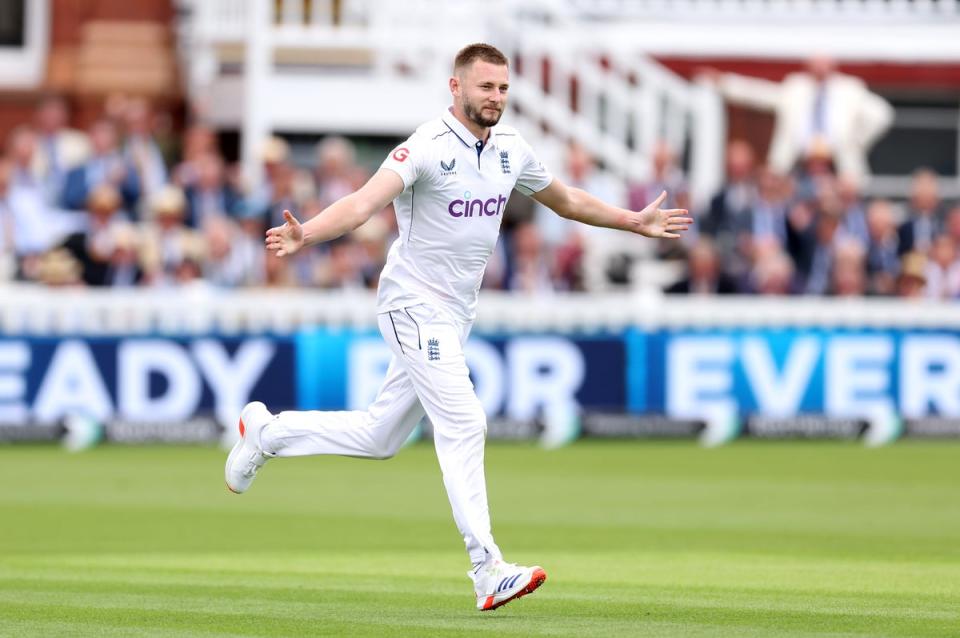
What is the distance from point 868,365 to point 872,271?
1677 mm

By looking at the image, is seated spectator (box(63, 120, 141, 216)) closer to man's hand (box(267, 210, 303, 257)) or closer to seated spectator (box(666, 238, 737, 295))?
seated spectator (box(666, 238, 737, 295))

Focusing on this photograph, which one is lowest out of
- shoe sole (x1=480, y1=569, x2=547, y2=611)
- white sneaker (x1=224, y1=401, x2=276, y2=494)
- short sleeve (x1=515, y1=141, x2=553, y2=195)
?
shoe sole (x1=480, y1=569, x2=547, y2=611)

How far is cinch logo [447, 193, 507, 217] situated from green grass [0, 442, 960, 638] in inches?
68.3

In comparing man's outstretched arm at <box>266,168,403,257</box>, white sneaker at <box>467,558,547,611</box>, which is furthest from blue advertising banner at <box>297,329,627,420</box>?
man's outstretched arm at <box>266,168,403,257</box>

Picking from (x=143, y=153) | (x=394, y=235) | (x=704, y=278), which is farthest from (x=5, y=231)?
(x=704, y=278)

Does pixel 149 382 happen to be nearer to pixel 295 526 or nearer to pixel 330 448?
pixel 295 526

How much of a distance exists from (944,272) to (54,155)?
9.13m

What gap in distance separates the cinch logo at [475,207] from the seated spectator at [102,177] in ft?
38.1

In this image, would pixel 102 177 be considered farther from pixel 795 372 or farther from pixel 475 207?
pixel 475 207

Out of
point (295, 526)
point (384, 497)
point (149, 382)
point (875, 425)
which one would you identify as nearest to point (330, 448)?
point (295, 526)

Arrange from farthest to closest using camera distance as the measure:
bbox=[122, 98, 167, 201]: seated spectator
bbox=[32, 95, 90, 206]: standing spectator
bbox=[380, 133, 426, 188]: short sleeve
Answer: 1. bbox=[122, 98, 167, 201]: seated spectator
2. bbox=[32, 95, 90, 206]: standing spectator
3. bbox=[380, 133, 426, 188]: short sleeve

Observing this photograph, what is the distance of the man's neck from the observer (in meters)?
9.07

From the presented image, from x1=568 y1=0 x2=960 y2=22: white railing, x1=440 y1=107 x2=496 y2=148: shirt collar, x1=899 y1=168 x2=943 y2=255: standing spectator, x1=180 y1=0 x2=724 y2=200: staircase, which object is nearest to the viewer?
x1=440 y1=107 x2=496 y2=148: shirt collar

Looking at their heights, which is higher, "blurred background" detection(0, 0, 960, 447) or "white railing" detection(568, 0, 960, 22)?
"white railing" detection(568, 0, 960, 22)
